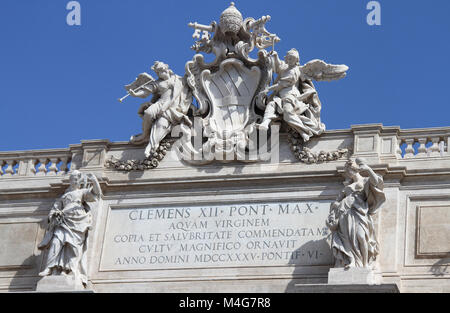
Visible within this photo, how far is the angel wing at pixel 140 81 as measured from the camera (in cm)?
2784

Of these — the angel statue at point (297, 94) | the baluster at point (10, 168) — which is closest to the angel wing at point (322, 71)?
the angel statue at point (297, 94)

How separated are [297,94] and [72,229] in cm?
470

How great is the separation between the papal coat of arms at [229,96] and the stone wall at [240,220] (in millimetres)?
288

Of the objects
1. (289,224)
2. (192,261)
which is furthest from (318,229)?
(192,261)

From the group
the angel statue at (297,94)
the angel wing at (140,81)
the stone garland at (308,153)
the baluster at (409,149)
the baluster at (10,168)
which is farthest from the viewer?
the baluster at (10,168)

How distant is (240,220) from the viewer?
26.2 meters

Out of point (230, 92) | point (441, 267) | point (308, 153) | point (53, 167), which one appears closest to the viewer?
point (441, 267)

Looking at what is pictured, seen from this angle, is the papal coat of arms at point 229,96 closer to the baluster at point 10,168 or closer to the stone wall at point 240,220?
the stone wall at point 240,220

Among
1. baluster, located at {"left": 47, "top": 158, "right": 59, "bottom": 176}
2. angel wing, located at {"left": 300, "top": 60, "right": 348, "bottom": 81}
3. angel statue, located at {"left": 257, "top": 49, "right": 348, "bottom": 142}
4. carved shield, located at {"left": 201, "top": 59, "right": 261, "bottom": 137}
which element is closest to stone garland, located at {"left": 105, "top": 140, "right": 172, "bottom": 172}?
carved shield, located at {"left": 201, "top": 59, "right": 261, "bottom": 137}

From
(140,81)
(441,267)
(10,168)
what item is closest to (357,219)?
(441,267)

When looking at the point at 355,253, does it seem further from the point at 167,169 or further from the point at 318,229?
the point at 167,169

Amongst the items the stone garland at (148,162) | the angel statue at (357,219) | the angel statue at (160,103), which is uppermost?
the angel statue at (160,103)

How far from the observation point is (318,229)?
25734 mm

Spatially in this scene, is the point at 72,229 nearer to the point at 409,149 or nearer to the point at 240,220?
the point at 240,220
